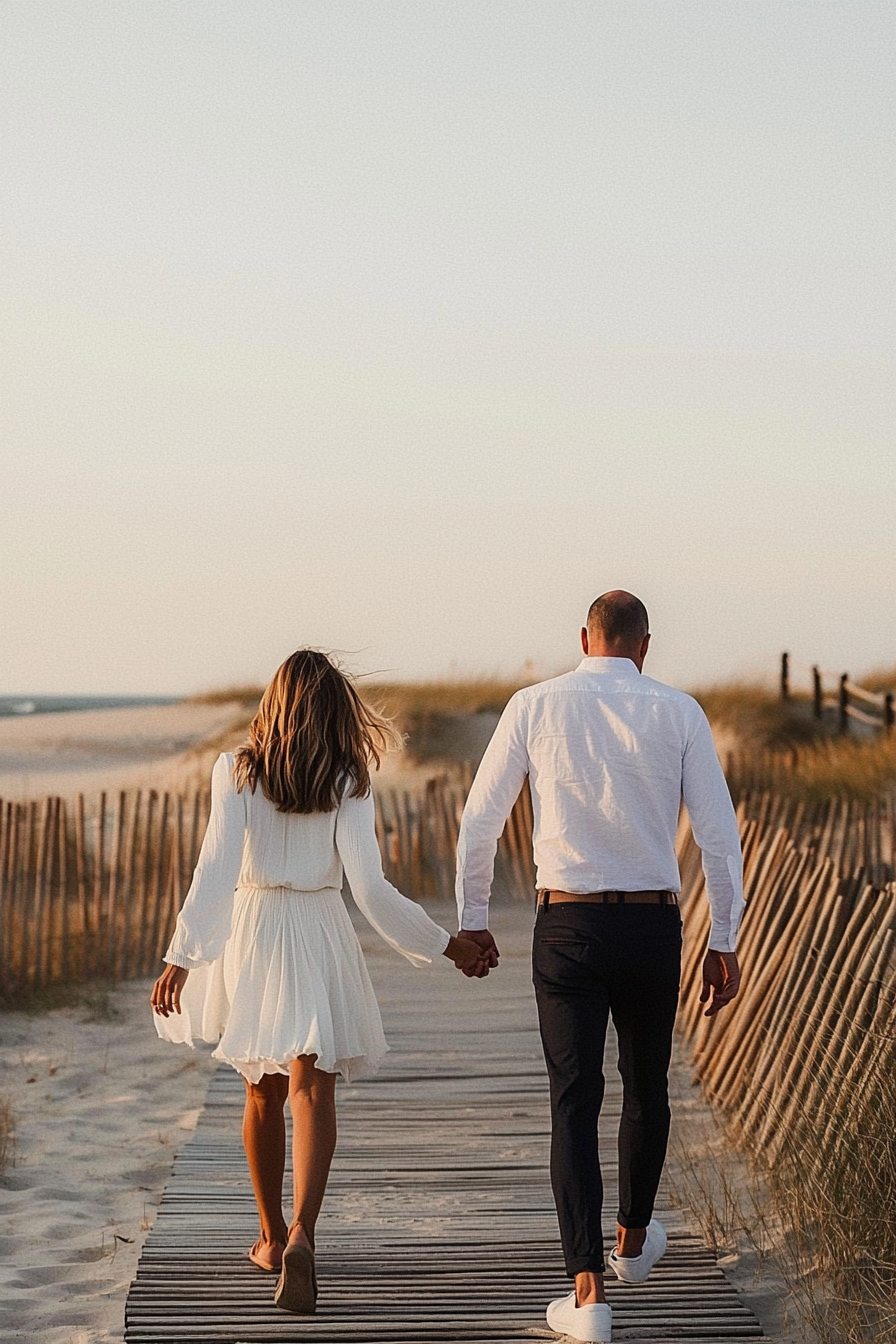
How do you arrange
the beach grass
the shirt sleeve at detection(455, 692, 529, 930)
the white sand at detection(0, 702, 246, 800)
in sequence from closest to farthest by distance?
1. the shirt sleeve at detection(455, 692, 529, 930)
2. the beach grass
3. the white sand at detection(0, 702, 246, 800)

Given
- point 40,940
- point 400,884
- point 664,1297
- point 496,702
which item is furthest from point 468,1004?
point 496,702

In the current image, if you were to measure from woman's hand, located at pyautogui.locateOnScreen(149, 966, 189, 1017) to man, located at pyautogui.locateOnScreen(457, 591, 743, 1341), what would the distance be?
664 mm

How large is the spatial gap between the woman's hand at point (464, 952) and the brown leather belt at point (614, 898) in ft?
Result: 0.81

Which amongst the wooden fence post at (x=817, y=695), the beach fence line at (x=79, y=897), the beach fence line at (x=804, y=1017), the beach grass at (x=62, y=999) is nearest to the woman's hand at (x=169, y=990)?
the beach fence line at (x=804, y=1017)

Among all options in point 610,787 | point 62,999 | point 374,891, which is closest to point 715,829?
point 610,787

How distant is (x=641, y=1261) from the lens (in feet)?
11.5

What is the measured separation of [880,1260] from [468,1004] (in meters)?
4.20

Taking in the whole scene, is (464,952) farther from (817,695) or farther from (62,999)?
(817,695)

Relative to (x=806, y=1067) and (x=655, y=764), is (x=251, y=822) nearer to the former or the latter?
(x=655, y=764)

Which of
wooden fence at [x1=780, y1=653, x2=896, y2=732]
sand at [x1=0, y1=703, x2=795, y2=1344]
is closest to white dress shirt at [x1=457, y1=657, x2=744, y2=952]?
sand at [x1=0, y1=703, x2=795, y2=1344]

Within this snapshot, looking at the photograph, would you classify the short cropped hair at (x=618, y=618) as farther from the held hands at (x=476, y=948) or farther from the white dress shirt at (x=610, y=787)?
the held hands at (x=476, y=948)

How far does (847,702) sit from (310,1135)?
18.6 metres

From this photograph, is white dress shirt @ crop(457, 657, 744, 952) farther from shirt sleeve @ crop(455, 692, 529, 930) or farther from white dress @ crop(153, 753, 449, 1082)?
white dress @ crop(153, 753, 449, 1082)

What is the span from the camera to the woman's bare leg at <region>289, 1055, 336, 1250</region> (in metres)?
3.42
